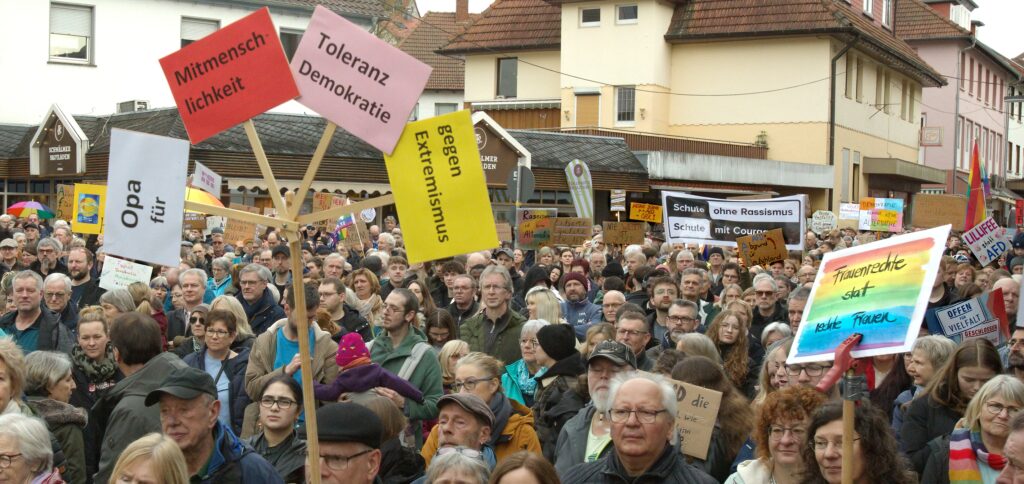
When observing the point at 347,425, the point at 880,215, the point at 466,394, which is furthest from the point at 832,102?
the point at 347,425

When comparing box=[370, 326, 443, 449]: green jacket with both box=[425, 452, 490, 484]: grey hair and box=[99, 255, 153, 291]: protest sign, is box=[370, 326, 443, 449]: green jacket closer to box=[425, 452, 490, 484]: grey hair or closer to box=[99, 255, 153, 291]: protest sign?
A: box=[425, 452, 490, 484]: grey hair

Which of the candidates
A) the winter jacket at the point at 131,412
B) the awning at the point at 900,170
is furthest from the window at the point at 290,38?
the winter jacket at the point at 131,412

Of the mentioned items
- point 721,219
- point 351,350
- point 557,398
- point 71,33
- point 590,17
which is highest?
point 590,17

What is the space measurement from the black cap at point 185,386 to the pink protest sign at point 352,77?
1253 mm

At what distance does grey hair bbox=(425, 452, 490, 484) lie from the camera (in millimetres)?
4910

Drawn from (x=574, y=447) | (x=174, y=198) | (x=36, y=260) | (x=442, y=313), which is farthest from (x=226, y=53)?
(x=36, y=260)

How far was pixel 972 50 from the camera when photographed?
65.4m

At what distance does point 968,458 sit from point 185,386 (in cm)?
348

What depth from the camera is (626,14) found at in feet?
148

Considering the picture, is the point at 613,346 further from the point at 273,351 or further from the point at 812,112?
the point at 812,112

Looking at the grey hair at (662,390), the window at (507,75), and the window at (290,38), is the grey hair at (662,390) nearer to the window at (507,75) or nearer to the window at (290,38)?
the window at (290,38)

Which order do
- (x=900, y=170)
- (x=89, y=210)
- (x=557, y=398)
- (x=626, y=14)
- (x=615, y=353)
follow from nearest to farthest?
1. (x=615, y=353)
2. (x=557, y=398)
3. (x=89, y=210)
4. (x=626, y=14)
5. (x=900, y=170)

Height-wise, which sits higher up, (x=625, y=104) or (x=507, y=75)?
(x=507, y=75)

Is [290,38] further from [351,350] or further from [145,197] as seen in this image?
[145,197]
